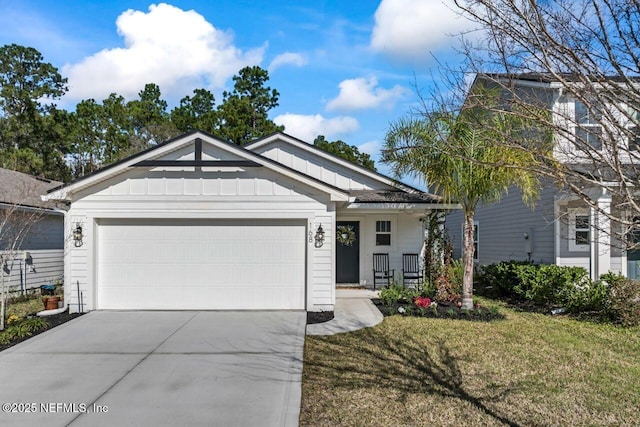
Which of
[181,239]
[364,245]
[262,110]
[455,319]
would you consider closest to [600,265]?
[455,319]

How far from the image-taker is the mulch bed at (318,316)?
28.3 ft

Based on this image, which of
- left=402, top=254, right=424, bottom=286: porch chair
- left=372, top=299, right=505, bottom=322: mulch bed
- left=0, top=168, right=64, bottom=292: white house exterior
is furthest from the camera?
left=402, top=254, right=424, bottom=286: porch chair

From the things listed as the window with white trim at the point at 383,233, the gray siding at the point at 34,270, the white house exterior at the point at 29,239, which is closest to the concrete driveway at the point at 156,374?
the white house exterior at the point at 29,239

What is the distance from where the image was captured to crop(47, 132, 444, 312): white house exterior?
9.41m

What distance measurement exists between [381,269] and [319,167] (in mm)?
3551

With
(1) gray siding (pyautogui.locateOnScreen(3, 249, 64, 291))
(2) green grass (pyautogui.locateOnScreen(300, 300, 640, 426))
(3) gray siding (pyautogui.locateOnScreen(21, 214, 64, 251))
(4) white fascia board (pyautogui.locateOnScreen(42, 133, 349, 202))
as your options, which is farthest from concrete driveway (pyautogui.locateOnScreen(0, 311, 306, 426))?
(3) gray siding (pyautogui.locateOnScreen(21, 214, 64, 251))

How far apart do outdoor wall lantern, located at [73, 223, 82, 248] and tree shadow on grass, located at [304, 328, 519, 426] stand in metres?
5.68

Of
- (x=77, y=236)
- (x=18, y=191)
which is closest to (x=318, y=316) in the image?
(x=77, y=236)

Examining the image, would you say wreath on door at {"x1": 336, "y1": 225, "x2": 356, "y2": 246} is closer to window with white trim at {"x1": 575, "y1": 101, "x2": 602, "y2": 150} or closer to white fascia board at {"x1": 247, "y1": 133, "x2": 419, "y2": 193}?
white fascia board at {"x1": 247, "y1": 133, "x2": 419, "y2": 193}

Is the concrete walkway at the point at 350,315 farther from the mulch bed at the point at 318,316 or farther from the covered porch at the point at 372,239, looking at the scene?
the covered porch at the point at 372,239

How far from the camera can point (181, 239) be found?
972cm

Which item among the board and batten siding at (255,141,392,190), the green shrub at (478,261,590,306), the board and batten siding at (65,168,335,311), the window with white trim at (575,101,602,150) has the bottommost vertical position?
the green shrub at (478,261,590,306)

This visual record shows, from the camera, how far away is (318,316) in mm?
9000

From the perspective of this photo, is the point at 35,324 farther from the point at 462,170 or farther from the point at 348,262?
the point at 462,170
